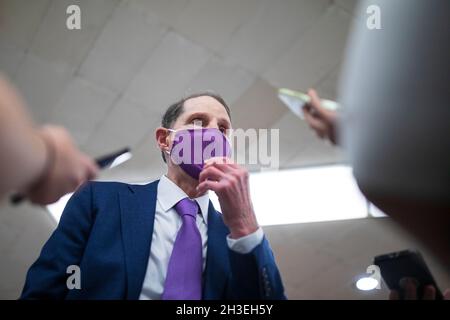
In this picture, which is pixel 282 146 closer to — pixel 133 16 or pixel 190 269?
pixel 133 16

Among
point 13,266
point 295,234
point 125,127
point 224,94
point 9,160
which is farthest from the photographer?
point 13,266

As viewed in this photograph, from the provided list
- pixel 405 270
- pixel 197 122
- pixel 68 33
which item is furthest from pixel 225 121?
pixel 68 33

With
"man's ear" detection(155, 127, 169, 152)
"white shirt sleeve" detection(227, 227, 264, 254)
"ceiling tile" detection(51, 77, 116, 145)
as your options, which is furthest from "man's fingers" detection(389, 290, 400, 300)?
"ceiling tile" detection(51, 77, 116, 145)

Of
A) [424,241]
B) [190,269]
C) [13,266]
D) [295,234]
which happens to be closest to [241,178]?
[190,269]

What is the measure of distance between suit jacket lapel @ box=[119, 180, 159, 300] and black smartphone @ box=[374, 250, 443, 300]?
59cm

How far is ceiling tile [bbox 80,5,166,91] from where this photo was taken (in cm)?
206

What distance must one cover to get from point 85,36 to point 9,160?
1.85 m

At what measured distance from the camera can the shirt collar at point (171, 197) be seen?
1075mm

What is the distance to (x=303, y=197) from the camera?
120 inches

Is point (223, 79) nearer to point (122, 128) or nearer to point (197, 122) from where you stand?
point (122, 128)

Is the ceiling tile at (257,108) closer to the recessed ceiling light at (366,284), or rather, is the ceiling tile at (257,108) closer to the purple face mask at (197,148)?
the purple face mask at (197,148)

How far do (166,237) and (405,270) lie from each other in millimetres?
598

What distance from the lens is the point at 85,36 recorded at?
83.0 inches

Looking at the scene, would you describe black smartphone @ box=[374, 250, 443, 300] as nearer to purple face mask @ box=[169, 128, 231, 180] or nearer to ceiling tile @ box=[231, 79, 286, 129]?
purple face mask @ box=[169, 128, 231, 180]
